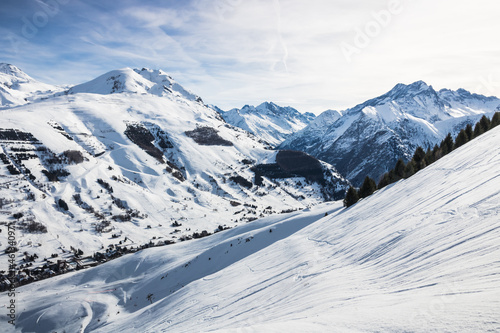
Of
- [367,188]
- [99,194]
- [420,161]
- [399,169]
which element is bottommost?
[367,188]

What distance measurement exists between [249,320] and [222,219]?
12816 cm

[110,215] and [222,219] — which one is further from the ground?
[110,215]

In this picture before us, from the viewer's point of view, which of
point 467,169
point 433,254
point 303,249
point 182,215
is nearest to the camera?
point 433,254

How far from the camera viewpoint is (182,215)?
5320 inches

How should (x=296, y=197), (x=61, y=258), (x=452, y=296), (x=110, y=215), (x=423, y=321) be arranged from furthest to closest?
(x=296, y=197), (x=110, y=215), (x=61, y=258), (x=452, y=296), (x=423, y=321)

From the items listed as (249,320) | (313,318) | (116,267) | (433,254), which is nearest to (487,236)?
(433,254)

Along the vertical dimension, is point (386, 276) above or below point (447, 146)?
below

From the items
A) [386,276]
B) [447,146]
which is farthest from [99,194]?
[386,276]

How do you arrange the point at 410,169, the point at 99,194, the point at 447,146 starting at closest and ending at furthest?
the point at 410,169 < the point at 447,146 < the point at 99,194

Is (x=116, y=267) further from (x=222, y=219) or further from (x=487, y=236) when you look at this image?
(x=222, y=219)

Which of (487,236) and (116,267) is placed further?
(116,267)

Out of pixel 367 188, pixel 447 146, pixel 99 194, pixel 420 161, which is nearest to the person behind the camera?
pixel 367 188

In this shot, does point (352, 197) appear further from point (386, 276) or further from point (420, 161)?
point (386, 276)

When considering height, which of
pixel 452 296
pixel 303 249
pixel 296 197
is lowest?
pixel 296 197
